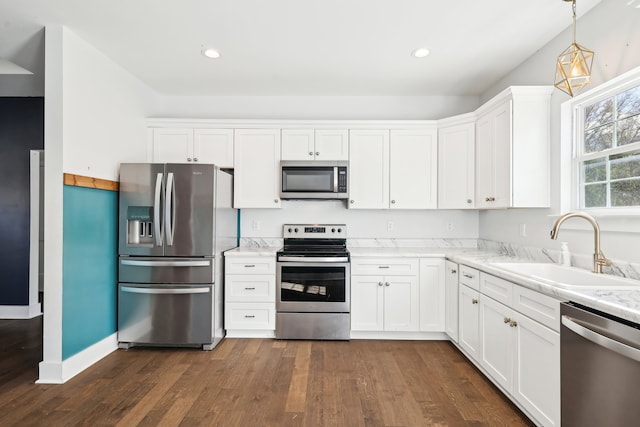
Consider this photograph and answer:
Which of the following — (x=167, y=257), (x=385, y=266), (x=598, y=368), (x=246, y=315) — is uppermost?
(x=167, y=257)

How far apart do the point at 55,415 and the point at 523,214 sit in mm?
3790

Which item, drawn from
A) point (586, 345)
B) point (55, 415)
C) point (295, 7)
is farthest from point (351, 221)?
point (55, 415)

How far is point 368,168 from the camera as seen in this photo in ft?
11.9

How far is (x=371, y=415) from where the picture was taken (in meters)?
2.09

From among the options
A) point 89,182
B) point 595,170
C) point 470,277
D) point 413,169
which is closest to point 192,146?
point 89,182

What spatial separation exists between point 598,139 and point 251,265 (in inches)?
118

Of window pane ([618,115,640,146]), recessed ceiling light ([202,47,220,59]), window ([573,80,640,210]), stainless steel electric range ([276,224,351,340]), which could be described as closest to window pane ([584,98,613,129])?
window ([573,80,640,210])

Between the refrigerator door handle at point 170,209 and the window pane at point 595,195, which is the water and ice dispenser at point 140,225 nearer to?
the refrigerator door handle at point 170,209

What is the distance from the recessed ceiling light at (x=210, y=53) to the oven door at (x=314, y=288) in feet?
6.59

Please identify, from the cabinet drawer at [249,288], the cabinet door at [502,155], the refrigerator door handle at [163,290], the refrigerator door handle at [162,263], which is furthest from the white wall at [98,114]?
the cabinet door at [502,155]

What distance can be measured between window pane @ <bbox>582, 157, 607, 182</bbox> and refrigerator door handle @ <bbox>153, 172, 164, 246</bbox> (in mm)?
3414

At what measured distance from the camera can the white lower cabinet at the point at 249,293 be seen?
3.35 m

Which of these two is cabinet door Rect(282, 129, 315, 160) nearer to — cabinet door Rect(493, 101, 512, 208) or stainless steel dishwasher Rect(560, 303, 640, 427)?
cabinet door Rect(493, 101, 512, 208)

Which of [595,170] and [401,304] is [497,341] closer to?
[401,304]
